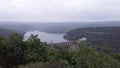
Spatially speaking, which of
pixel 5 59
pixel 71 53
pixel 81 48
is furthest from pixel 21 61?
pixel 81 48

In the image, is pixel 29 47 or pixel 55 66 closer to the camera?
pixel 55 66

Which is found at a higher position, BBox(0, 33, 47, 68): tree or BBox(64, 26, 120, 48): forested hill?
BBox(0, 33, 47, 68): tree

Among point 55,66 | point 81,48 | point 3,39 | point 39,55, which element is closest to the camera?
point 55,66

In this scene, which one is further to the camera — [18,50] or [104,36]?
[104,36]

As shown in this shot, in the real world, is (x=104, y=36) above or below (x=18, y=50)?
below

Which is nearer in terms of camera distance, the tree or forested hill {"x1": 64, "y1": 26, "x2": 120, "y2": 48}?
the tree

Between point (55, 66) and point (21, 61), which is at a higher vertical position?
point (55, 66)

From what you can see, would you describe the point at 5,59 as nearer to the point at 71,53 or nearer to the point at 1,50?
the point at 1,50

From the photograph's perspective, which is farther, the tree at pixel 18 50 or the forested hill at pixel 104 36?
the forested hill at pixel 104 36

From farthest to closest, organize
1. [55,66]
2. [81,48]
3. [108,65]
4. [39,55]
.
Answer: [39,55] → [81,48] → [108,65] → [55,66]

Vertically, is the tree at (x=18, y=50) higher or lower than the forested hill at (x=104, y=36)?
higher
